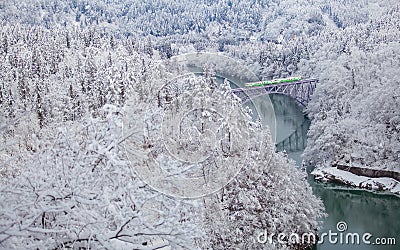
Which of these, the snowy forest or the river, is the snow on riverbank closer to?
the river

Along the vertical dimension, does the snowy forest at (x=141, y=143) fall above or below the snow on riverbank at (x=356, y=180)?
above

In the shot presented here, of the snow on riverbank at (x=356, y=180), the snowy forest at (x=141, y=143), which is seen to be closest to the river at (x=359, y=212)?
the snow on riverbank at (x=356, y=180)

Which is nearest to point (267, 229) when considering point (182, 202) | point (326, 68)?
point (182, 202)

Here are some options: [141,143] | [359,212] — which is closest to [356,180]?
[359,212]

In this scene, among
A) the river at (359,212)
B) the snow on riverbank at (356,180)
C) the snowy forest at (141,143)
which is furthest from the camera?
the snow on riverbank at (356,180)

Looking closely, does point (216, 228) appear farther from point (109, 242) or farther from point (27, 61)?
point (27, 61)

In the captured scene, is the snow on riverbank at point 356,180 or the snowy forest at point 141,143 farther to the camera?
the snow on riverbank at point 356,180

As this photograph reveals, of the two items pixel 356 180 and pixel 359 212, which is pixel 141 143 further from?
pixel 356 180

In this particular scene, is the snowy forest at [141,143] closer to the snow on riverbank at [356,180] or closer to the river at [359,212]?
the snow on riverbank at [356,180]
